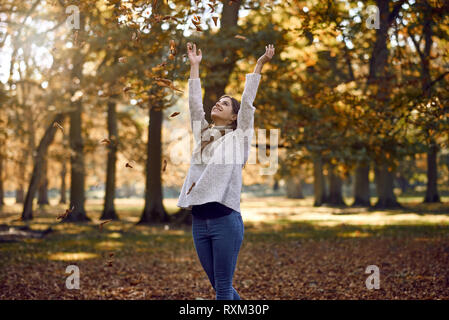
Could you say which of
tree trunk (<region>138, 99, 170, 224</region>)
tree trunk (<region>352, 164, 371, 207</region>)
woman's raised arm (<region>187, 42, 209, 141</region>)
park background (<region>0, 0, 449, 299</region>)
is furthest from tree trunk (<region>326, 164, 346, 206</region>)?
woman's raised arm (<region>187, 42, 209, 141</region>)

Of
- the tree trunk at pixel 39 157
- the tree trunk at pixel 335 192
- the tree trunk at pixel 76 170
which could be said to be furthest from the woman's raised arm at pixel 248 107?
the tree trunk at pixel 335 192

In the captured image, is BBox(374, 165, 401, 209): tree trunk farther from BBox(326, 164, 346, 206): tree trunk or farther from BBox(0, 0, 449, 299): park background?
BBox(0, 0, 449, 299): park background

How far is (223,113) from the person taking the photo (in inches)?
146

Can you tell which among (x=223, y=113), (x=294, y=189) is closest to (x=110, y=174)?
(x=223, y=113)

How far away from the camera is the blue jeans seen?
3395 millimetres

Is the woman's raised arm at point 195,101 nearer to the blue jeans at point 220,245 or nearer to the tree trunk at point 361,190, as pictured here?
the blue jeans at point 220,245

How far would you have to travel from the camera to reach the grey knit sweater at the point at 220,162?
3410 millimetres

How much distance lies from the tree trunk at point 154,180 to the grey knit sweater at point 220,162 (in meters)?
14.4

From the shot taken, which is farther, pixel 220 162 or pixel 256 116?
pixel 256 116

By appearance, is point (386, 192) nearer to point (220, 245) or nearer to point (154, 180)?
point (154, 180)

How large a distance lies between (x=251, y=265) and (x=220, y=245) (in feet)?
20.1

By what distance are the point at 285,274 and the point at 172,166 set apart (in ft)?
66.8

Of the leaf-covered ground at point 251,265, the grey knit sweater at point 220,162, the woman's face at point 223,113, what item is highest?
the woman's face at point 223,113

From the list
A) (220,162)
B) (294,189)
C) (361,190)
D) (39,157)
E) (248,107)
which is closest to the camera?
(220,162)
